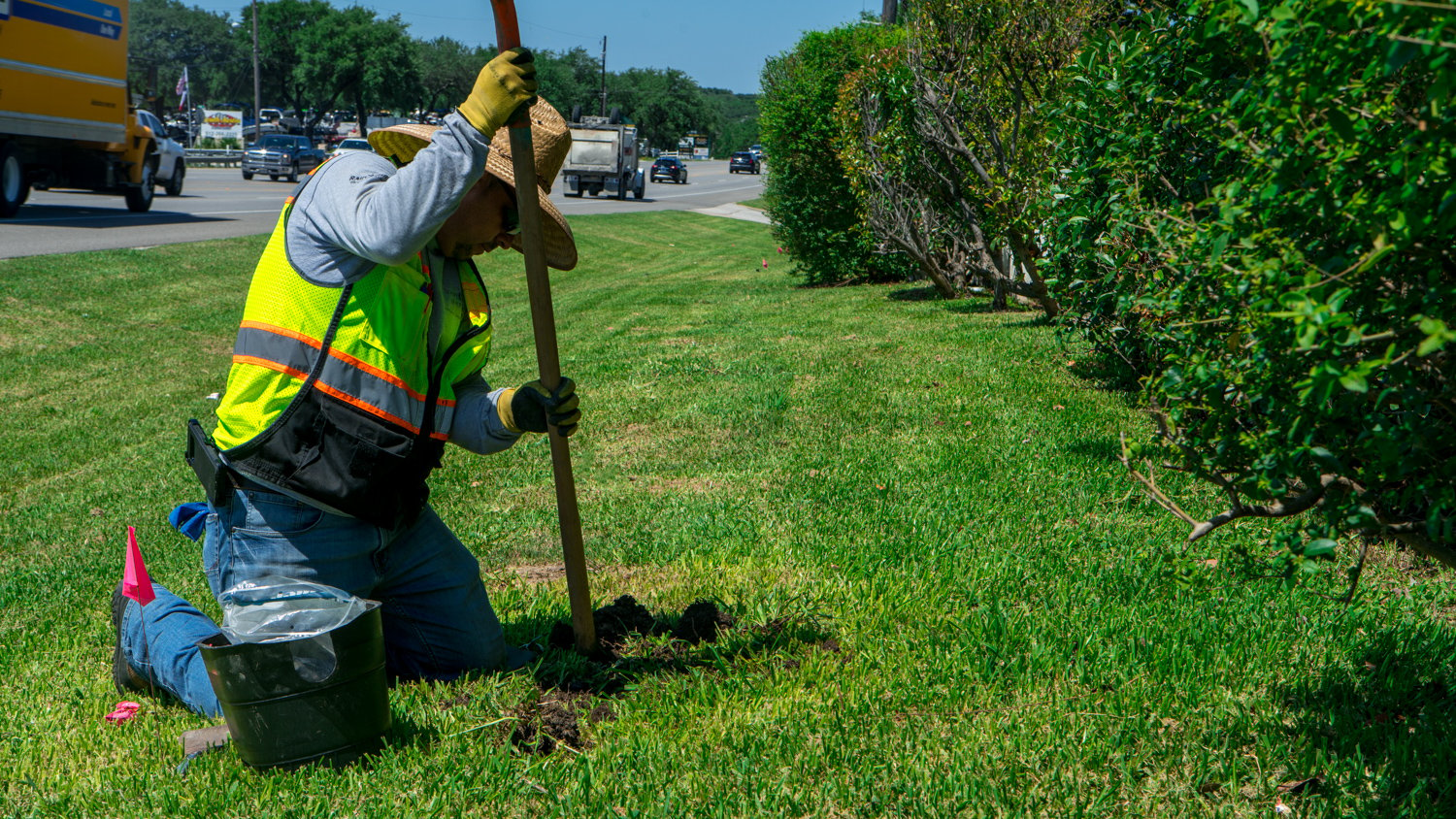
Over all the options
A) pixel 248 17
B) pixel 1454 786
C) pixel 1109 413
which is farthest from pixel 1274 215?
pixel 248 17

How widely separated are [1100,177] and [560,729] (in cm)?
406

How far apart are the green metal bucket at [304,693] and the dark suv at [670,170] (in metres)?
64.1

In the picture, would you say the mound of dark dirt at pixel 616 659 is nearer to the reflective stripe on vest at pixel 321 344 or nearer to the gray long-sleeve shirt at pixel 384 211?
the gray long-sleeve shirt at pixel 384 211

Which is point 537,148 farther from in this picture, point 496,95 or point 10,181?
point 10,181

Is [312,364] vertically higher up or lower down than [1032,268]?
lower down

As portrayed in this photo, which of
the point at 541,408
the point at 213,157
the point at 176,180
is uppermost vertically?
the point at 213,157

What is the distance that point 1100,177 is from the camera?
587 centimetres

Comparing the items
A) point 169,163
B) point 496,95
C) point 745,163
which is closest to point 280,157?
point 169,163

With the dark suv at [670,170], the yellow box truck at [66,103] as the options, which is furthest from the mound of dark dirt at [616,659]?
the dark suv at [670,170]

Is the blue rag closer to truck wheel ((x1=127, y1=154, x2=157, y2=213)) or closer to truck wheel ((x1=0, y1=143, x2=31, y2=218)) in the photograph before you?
truck wheel ((x1=0, y1=143, x2=31, y2=218))

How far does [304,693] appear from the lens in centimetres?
303

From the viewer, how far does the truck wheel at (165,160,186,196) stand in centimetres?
2731

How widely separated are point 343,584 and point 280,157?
1570 inches

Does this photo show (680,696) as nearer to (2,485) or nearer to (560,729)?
(560,729)
